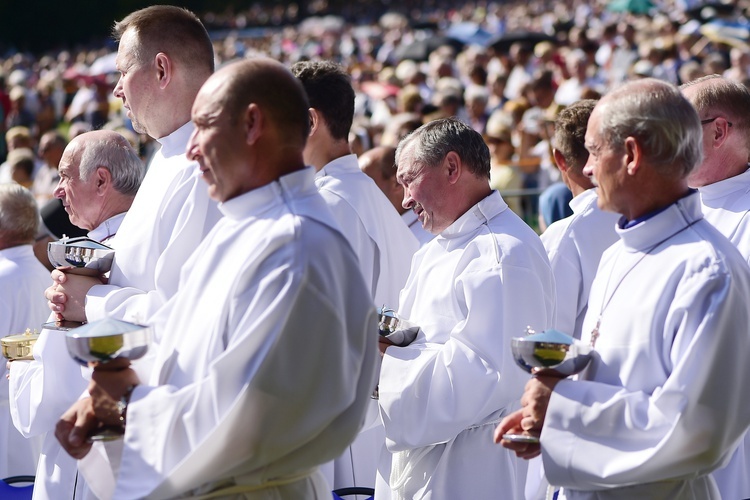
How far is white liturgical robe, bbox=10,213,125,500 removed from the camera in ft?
13.2

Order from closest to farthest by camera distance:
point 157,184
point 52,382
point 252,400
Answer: point 252,400 < point 157,184 < point 52,382

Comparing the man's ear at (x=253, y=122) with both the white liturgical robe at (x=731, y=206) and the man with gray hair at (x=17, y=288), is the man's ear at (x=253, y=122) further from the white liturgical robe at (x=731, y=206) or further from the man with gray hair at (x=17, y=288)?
the man with gray hair at (x=17, y=288)

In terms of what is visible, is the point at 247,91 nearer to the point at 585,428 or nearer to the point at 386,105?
the point at 585,428

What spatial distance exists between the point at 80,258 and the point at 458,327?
4.36ft

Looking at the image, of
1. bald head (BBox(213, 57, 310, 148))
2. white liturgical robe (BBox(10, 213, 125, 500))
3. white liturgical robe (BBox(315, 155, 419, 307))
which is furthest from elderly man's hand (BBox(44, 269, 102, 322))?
white liturgical robe (BBox(315, 155, 419, 307))

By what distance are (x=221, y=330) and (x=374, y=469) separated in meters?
2.51

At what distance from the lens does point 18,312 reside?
538cm

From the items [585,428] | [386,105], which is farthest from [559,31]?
[585,428]

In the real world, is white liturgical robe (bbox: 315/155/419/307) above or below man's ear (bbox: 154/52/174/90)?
below

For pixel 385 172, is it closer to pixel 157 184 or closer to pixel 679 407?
pixel 157 184

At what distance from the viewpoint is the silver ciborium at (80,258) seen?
381 cm

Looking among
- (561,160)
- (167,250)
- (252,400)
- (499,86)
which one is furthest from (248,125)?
(499,86)

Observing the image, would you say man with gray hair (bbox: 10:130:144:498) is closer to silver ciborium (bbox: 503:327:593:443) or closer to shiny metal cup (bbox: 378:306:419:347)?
shiny metal cup (bbox: 378:306:419:347)

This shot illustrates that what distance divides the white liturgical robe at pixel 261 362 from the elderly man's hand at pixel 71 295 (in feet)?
3.11
